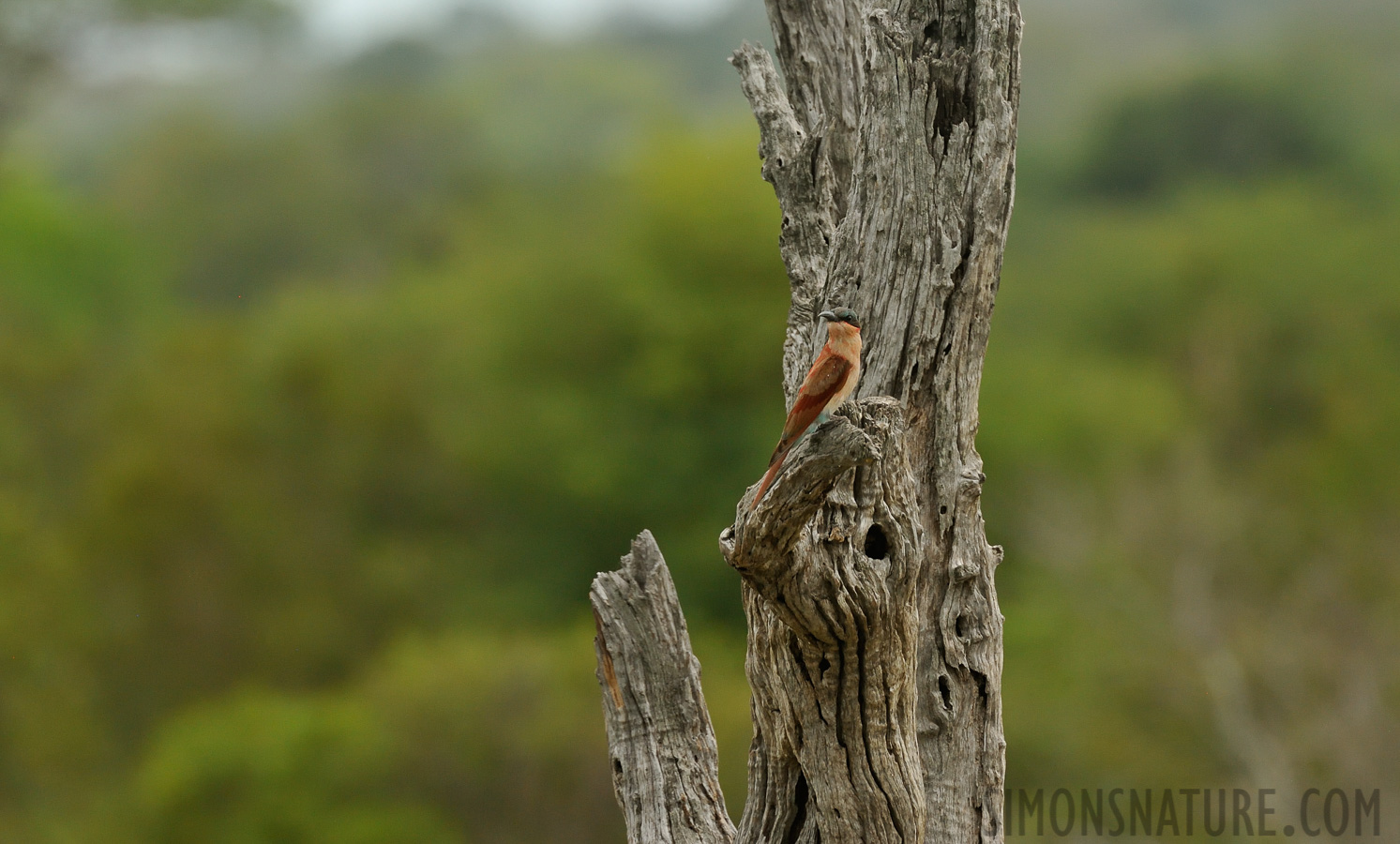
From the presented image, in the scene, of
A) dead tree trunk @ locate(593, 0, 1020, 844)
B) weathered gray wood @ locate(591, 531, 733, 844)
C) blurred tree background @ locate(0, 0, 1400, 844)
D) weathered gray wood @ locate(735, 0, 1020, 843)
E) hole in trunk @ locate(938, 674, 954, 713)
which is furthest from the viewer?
blurred tree background @ locate(0, 0, 1400, 844)

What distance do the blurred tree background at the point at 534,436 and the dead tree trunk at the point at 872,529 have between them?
12.2 m

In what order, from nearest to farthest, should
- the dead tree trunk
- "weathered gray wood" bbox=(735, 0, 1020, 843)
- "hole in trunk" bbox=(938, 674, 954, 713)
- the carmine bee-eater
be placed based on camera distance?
the dead tree trunk
the carmine bee-eater
"weathered gray wood" bbox=(735, 0, 1020, 843)
"hole in trunk" bbox=(938, 674, 954, 713)

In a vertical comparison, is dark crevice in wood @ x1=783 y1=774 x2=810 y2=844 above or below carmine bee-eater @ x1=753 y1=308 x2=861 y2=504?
below

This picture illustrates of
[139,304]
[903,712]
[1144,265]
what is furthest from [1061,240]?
[903,712]

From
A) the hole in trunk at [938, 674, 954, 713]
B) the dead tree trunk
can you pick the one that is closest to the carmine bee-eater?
the dead tree trunk

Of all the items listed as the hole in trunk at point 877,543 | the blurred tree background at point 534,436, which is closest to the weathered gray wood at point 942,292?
the hole in trunk at point 877,543

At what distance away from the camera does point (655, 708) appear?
5.57 m

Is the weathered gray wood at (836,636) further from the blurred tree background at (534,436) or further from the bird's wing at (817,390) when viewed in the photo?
the blurred tree background at (534,436)

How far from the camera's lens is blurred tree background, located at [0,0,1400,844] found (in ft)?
59.6

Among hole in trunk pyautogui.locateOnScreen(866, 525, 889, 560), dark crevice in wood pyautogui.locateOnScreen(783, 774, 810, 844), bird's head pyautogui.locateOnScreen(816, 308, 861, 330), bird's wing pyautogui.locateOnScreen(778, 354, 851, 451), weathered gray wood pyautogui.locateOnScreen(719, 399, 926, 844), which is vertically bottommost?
dark crevice in wood pyautogui.locateOnScreen(783, 774, 810, 844)

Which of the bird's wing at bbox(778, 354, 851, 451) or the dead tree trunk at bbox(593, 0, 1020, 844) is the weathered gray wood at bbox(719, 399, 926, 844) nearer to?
the dead tree trunk at bbox(593, 0, 1020, 844)

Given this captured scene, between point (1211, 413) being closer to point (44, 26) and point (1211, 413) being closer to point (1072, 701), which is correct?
point (1072, 701)

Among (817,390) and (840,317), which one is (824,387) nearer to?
(817,390)

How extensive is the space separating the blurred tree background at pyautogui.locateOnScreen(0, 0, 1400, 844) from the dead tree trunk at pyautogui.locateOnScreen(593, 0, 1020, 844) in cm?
1225
